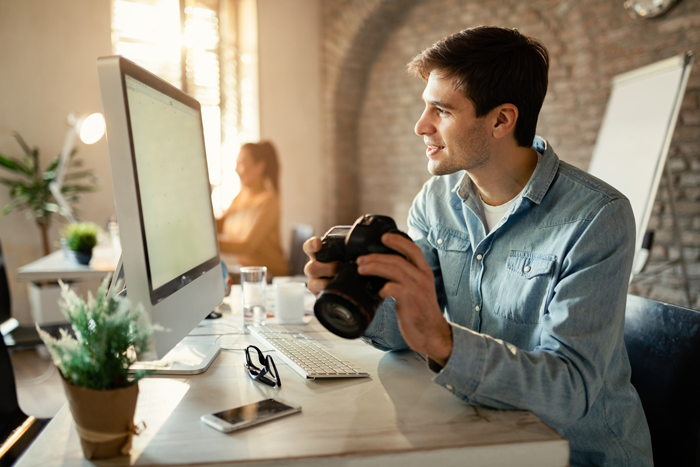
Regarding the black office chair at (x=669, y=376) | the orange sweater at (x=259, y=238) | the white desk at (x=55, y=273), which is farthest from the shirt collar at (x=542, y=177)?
the orange sweater at (x=259, y=238)

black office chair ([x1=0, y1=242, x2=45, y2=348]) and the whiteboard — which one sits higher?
the whiteboard

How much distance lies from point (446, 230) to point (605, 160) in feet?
6.26

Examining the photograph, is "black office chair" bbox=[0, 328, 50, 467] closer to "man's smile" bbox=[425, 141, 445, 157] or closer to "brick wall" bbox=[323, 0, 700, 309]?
"man's smile" bbox=[425, 141, 445, 157]

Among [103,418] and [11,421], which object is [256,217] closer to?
[11,421]

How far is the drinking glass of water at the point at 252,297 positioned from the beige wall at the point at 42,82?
3241 millimetres

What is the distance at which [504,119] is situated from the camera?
1.24m

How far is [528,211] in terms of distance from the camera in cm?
114

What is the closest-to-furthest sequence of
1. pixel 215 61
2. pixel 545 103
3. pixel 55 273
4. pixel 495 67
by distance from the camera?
pixel 495 67 < pixel 55 273 < pixel 545 103 < pixel 215 61

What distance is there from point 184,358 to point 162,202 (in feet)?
1.07

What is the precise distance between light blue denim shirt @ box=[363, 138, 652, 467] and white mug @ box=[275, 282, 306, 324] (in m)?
0.32

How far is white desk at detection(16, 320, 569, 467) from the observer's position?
0.69 meters

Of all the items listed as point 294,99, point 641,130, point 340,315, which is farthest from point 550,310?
point 294,99

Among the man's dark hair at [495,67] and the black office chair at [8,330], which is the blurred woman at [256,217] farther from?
the man's dark hair at [495,67]

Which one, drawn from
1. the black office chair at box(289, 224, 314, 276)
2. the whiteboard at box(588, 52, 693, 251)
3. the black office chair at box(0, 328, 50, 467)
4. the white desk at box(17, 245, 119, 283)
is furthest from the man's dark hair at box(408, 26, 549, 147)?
the black office chair at box(289, 224, 314, 276)
